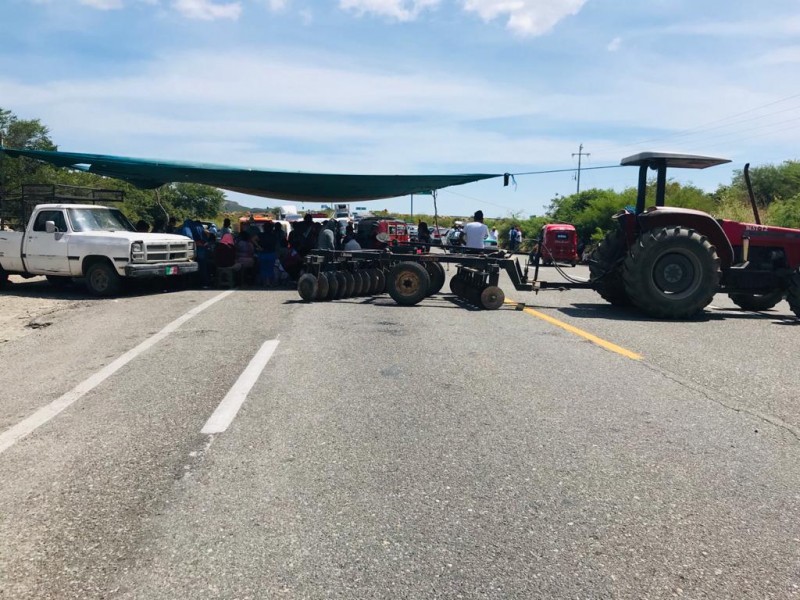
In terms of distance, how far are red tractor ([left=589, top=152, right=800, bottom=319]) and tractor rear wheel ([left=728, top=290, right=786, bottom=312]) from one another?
1.2 inches

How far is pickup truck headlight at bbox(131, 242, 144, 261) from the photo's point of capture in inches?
587

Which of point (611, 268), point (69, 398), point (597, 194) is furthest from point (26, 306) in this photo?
point (597, 194)

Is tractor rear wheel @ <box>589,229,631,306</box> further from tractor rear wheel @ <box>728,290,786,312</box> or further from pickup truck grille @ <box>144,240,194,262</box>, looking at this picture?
pickup truck grille @ <box>144,240,194,262</box>

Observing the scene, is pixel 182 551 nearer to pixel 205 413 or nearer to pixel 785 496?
pixel 205 413

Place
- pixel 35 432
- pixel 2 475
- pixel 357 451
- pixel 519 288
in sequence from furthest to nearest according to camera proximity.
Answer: pixel 519 288
pixel 35 432
pixel 357 451
pixel 2 475

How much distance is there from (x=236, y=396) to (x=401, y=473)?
2369 mm

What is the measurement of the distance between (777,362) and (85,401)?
7.27m

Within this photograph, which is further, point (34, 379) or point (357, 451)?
point (34, 379)

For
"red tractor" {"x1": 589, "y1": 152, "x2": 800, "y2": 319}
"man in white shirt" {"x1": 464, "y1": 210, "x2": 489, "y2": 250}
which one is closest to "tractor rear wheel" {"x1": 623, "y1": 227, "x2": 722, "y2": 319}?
"red tractor" {"x1": 589, "y1": 152, "x2": 800, "y2": 319}

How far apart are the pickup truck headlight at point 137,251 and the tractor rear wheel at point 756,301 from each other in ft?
37.9

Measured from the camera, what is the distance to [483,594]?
319cm

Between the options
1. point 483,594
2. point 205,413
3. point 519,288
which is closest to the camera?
point 483,594

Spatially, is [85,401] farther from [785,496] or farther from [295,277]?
[295,277]

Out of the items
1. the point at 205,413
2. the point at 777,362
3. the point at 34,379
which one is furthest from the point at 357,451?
the point at 777,362
